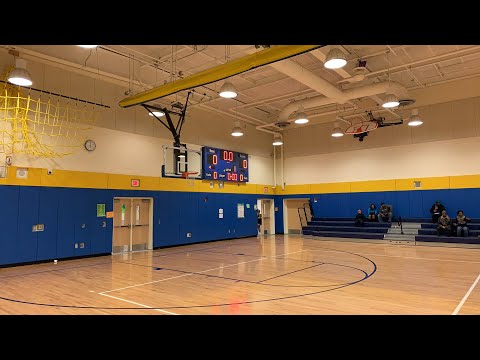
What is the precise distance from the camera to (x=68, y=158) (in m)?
11.6

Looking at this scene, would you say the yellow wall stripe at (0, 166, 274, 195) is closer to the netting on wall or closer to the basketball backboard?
the basketball backboard

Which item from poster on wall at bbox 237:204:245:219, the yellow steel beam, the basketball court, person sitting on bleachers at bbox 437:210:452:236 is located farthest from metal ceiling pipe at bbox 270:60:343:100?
poster on wall at bbox 237:204:245:219

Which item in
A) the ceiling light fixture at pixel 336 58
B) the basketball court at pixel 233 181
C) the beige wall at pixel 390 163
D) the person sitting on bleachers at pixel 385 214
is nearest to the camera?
the basketball court at pixel 233 181

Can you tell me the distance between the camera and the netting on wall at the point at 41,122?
10.3 meters

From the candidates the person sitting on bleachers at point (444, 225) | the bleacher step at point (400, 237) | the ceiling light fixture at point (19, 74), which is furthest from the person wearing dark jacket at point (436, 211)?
the ceiling light fixture at point (19, 74)

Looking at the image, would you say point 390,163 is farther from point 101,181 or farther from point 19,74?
point 19,74

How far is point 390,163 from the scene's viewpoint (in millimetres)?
17266

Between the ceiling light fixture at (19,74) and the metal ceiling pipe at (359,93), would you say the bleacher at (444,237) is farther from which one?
the ceiling light fixture at (19,74)

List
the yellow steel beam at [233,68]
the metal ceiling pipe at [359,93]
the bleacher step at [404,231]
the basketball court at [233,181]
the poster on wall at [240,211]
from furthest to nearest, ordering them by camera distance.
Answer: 1. the poster on wall at [240,211]
2. the bleacher step at [404,231]
3. the metal ceiling pipe at [359,93]
4. the yellow steel beam at [233,68]
5. the basketball court at [233,181]

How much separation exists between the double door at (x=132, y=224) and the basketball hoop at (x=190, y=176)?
1767 mm

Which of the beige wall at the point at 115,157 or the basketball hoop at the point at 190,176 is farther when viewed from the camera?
the basketball hoop at the point at 190,176

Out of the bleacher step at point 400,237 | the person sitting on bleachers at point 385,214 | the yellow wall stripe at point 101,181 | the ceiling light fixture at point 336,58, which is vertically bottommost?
the bleacher step at point 400,237

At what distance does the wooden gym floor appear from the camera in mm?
5695
